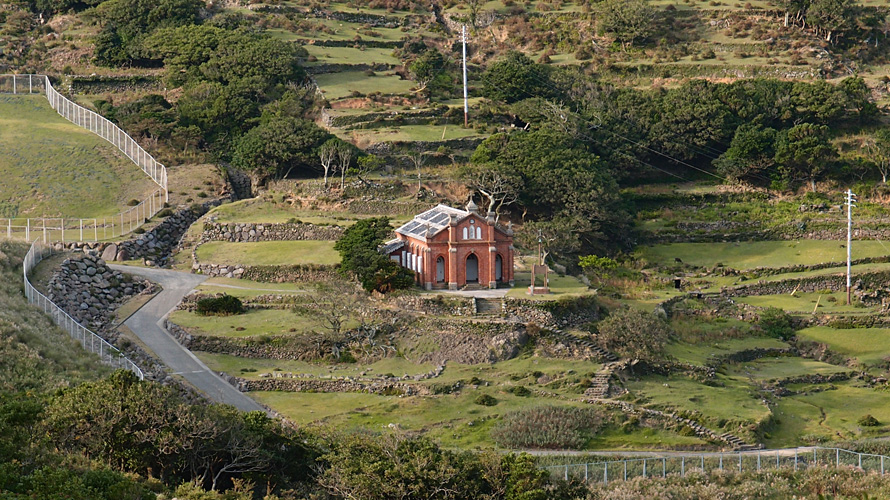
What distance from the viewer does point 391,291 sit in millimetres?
89000

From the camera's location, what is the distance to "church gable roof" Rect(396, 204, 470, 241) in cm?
9062

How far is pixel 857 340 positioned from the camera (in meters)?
96.2

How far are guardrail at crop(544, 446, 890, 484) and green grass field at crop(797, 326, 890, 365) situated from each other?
22.1 m

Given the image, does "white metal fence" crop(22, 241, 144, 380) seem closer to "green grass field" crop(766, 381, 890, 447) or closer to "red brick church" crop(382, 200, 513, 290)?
"red brick church" crop(382, 200, 513, 290)

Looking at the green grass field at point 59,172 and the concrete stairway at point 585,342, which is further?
the green grass field at point 59,172

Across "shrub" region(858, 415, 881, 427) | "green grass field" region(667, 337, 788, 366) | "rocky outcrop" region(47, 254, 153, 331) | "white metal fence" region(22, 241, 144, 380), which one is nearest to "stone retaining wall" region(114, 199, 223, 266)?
"rocky outcrop" region(47, 254, 153, 331)

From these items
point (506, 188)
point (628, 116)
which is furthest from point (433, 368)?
point (628, 116)

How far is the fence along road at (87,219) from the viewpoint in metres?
105

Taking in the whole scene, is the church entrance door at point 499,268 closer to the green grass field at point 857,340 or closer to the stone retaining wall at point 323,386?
the stone retaining wall at point 323,386

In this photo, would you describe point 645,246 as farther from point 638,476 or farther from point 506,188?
point 638,476

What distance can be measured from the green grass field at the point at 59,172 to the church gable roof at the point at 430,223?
26.6m

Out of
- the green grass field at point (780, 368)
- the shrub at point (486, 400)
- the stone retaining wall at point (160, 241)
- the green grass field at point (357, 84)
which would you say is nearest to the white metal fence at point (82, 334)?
the stone retaining wall at point (160, 241)

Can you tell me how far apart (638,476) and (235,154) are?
6088 cm

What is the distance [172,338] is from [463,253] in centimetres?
1794
